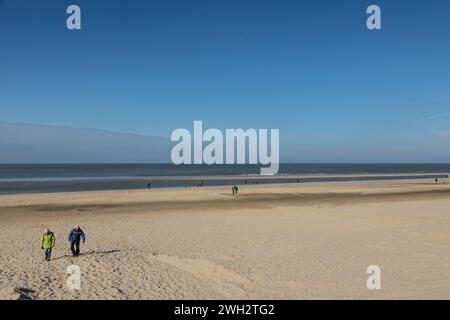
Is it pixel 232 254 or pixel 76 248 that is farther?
pixel 232 254

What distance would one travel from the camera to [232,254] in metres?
15.6

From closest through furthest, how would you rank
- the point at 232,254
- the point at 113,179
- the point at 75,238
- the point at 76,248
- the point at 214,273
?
the point at 214,273
the point at 75,238
the point at 76,248
the point at 232,254
the point at 113,179

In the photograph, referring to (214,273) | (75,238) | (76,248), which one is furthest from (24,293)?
(214,273)

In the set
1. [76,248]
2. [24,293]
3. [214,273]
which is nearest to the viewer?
[24,293]

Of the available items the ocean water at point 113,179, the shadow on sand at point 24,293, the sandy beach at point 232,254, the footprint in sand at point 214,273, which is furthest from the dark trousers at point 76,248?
the ocean water at point 113,179

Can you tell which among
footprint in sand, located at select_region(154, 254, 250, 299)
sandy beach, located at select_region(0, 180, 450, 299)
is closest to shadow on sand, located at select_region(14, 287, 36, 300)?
sandy beach, located at select_region(0, 180, 450, 299)

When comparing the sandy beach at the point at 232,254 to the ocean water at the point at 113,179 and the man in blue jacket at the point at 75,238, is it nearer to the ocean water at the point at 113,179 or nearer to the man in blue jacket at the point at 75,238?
the man in blue jacket at the point at 75,238

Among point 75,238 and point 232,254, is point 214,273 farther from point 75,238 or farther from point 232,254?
point 75,238

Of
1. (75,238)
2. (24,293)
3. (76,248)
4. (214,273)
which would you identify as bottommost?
(214,273)

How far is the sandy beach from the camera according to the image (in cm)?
1117

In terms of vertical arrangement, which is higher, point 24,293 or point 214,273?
point 24,293
